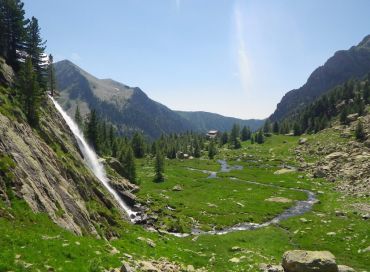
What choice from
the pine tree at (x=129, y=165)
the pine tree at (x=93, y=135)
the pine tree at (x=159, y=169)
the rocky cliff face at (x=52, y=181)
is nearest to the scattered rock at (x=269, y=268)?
the rocky cliff face at (x=52, y=181)

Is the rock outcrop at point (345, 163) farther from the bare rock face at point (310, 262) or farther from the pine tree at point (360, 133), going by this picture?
the bare rock face at point (310, 262)

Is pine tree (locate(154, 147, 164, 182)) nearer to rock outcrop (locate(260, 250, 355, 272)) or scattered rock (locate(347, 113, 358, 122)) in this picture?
rock outcrop (locate(260, 250, 355, 272))

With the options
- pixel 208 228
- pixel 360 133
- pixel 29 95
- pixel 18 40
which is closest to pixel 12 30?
pixel 18 40

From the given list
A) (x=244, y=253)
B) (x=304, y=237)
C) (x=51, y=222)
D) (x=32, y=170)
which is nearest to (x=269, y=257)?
(x=244, y=253)

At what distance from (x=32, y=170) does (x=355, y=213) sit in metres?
55.2

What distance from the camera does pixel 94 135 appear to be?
103 m

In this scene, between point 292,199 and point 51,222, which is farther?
point 292,199

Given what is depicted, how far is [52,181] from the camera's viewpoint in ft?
127

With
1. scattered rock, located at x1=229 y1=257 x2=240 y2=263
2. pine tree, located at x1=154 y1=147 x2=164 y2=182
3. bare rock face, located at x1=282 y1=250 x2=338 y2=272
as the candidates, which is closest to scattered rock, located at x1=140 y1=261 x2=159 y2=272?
bare rock face, located at x1=282 y1=250 x2=338 y2=272

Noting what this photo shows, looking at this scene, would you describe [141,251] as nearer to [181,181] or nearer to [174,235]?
[174,235]

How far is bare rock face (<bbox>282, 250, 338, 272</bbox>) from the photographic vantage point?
30828mm

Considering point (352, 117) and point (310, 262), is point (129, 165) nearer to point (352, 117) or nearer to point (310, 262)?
point (310, 262)

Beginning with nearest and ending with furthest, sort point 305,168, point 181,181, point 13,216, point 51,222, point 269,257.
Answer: point 13,216 → point 51,222 → point 269,257 → point 181,181 → point 305,168

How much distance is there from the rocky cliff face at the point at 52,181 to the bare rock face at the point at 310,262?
19.4 metres
